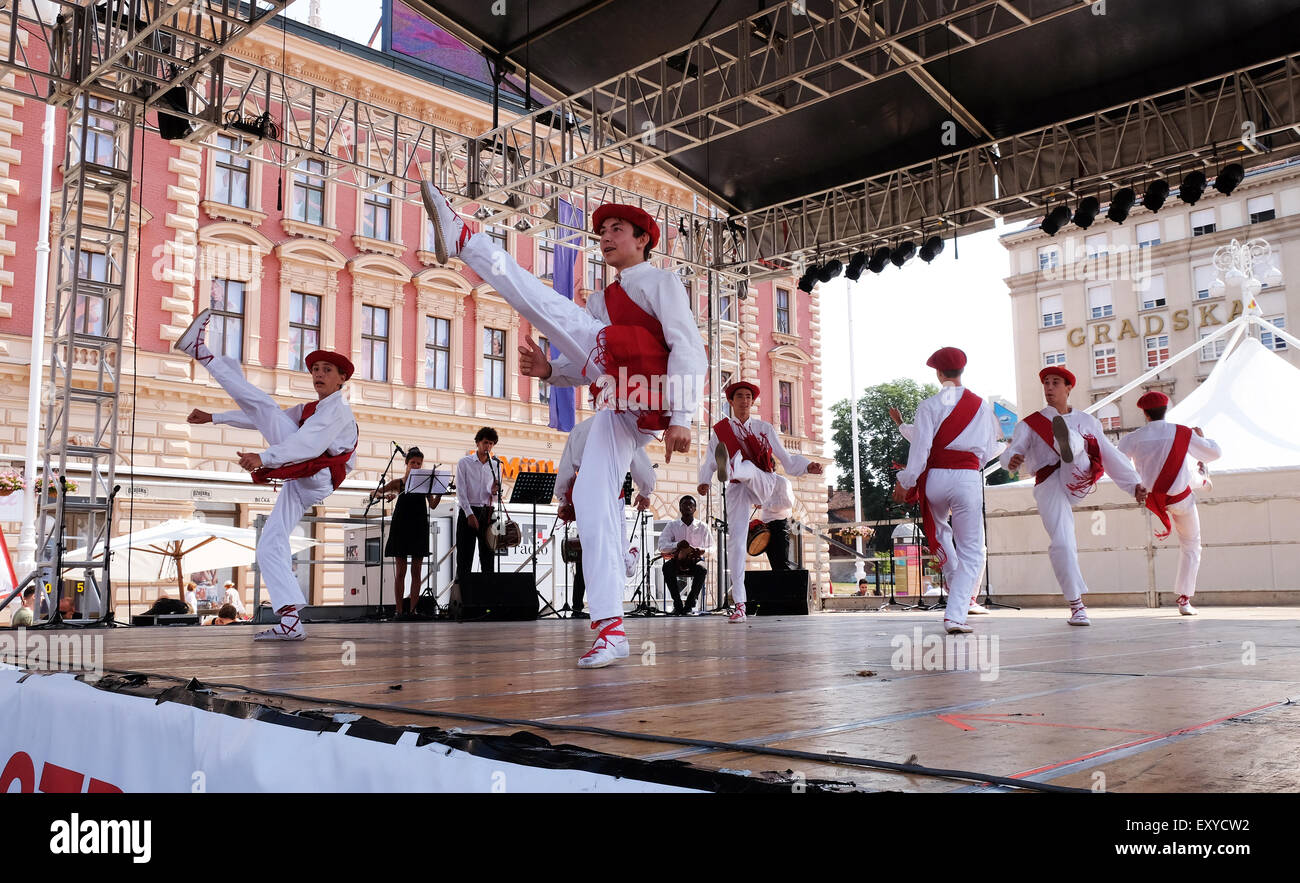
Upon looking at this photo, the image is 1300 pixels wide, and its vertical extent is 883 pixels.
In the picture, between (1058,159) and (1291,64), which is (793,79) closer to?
(1058,159)

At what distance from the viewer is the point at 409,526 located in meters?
11.1

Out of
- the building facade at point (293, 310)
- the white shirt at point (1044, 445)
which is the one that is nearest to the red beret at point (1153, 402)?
the white shirt at point (1044, 445)

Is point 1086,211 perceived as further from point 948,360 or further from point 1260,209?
point 1260,209

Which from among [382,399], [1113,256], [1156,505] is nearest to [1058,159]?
[1156,505]

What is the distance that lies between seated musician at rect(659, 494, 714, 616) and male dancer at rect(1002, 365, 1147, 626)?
5.72 meters

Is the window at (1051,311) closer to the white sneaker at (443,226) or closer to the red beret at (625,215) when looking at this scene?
the red beret at (625,215)

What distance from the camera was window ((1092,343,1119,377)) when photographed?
55.2 metres

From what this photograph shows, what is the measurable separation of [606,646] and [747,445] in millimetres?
5421

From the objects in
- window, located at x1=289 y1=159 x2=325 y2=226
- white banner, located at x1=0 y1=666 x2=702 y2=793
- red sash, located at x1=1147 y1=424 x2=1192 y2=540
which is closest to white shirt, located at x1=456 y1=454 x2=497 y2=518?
red sash, located at x1=1147 y1=424 x2=1192 y2=540

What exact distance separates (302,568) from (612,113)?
551 inches

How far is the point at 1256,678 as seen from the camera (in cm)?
321

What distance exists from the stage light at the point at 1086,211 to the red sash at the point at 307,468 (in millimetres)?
9563

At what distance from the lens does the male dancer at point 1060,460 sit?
7898 mm

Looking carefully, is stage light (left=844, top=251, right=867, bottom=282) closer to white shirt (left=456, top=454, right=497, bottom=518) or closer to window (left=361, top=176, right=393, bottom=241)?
white shirt (left=456, top=454, right=497, bottom=518)
